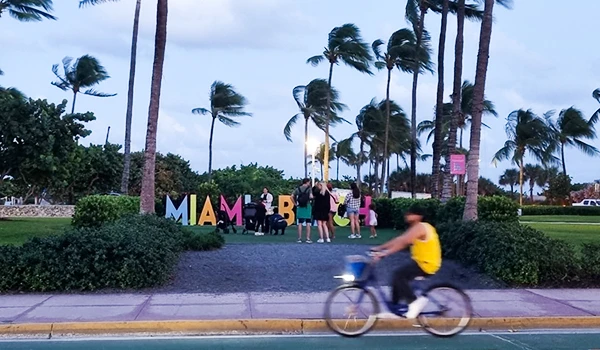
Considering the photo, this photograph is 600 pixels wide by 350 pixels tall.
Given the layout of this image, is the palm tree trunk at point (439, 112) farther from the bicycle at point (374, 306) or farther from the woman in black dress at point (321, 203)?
the bicycle at point (374, 306)

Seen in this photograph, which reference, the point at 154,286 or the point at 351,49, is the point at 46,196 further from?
the point at 154,286

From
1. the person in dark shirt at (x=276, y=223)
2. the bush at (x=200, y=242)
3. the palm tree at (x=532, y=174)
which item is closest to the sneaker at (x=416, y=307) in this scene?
the bush at (x=200, y=242)

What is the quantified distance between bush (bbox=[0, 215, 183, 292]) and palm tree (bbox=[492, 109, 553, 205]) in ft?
193

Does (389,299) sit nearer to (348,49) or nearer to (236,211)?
(236,211)

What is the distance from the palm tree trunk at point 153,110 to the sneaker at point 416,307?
1133 centimetres

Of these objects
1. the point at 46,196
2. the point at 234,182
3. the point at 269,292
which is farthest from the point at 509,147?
the point at 269,292

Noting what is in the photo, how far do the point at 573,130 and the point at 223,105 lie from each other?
30.6 m

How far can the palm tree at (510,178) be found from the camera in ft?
403

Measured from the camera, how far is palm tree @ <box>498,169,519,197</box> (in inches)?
4830

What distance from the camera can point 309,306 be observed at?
1159cm

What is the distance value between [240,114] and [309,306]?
47779 millimetres

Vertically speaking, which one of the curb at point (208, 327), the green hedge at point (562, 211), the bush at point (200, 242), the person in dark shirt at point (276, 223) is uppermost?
the green hedge at point (562, 211)

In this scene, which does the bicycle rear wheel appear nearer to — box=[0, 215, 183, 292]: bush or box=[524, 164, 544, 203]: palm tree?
box=[0, 215, 183, 292]: bush

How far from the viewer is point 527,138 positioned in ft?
227
